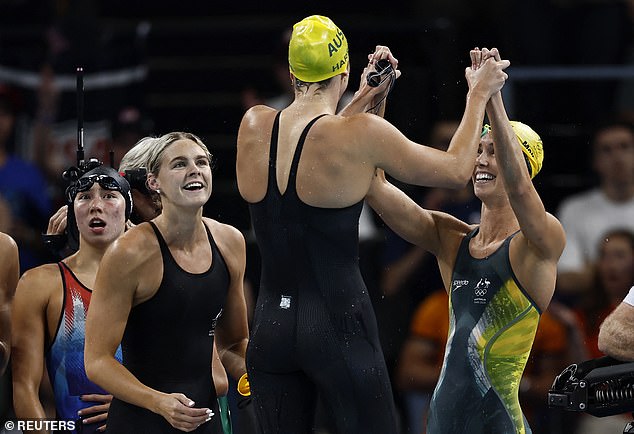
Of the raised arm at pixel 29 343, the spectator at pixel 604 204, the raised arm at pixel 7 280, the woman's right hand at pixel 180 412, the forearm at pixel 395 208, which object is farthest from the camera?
the spectator at pixel 604 204

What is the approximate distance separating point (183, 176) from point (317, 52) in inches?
31.6

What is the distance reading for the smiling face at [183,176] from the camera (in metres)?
5.58

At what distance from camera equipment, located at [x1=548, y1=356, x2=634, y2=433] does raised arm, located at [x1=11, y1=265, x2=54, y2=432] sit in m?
2.50

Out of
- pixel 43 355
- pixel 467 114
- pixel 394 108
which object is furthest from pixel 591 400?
pixel 394 108

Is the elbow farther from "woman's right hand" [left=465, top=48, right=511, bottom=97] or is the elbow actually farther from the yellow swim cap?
"woman's right hand" [left=465, top=48, right=511, bottom=97]

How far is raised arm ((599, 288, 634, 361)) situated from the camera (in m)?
4.84

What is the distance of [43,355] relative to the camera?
6.15 metres

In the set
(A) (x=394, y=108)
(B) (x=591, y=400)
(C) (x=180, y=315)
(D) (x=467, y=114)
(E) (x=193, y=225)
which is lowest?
(B) (x=591, y=400)

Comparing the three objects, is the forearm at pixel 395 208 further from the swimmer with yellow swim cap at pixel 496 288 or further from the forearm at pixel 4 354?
the forearm at pixel 4 354

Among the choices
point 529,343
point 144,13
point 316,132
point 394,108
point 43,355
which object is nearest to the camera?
point 316,132

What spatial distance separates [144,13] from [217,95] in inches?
45.5

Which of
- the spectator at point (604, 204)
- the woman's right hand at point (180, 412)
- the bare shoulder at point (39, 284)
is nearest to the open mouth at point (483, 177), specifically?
the woman's right hand at point (180, 412)

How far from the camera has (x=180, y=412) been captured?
5262 mm

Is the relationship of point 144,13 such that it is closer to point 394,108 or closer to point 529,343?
point 394,108
